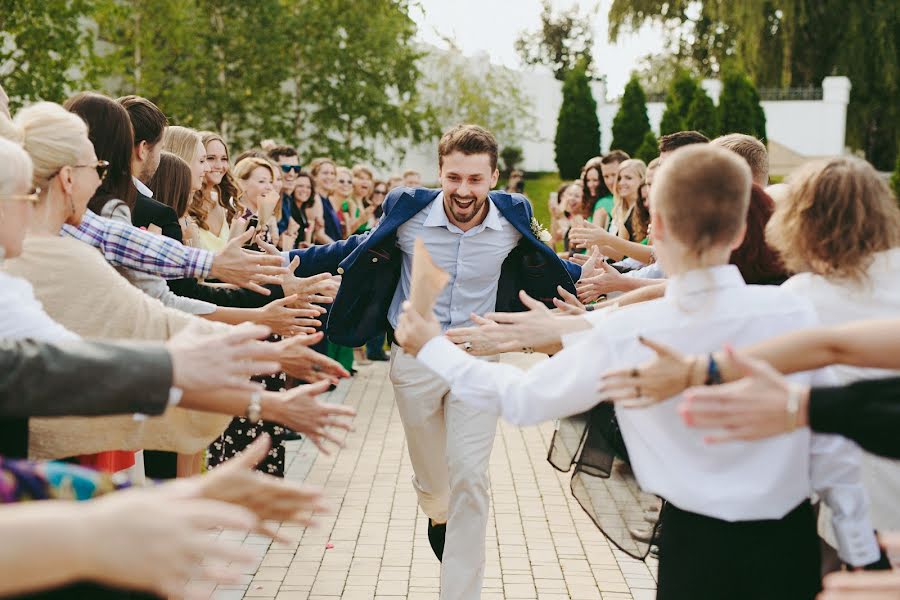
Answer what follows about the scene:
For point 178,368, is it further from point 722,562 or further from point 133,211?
point 133,211

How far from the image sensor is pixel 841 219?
332 centimetres

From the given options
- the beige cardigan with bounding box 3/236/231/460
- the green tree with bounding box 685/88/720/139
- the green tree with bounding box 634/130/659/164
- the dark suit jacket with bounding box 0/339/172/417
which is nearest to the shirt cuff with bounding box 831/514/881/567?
the dark suit jacket with bounding box 0/339/172/417

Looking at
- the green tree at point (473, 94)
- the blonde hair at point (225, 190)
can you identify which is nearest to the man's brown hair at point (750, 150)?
the blonde hair at point (225, 190)

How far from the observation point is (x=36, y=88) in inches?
482

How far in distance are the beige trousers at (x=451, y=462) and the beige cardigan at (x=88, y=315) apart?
1.94 meters

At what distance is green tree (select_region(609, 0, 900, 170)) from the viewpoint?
128 ft

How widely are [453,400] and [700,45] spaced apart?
42.0 meters

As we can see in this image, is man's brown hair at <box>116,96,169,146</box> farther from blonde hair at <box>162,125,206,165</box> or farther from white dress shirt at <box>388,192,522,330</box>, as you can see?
white dress shirt at <box>388,192,522,330</box>

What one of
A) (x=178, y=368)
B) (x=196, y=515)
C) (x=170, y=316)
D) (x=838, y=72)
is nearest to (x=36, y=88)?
(x=170, y=316)

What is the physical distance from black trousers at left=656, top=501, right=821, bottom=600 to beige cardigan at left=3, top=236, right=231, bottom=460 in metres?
1.77

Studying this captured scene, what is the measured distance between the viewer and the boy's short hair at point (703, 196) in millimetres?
2975

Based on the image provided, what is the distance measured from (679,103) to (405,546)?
87.0 feet

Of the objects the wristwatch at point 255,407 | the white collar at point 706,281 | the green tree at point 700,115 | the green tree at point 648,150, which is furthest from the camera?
the green tree at point 700,115

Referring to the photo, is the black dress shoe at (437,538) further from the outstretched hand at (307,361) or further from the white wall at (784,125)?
the white wall at (784,125)
